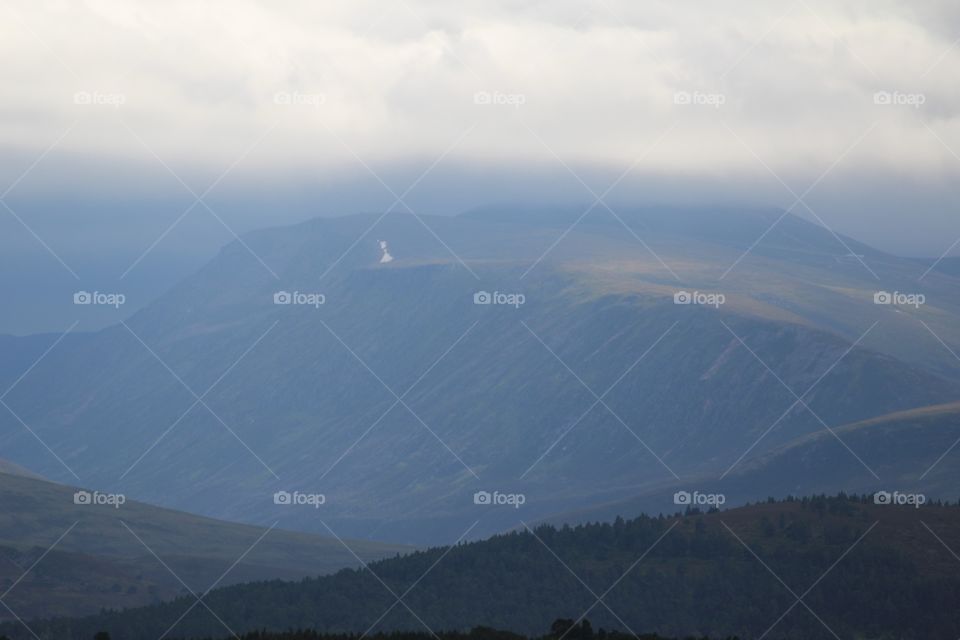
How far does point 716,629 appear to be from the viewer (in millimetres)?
199000

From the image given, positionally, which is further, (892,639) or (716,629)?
(716,629)

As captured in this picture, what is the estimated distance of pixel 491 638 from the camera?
106688mm

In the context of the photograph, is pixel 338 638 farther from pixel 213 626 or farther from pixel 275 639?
pixel 213 626

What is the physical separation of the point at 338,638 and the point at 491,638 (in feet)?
41.2

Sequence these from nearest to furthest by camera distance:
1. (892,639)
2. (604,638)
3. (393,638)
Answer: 1. (604,638)
2. (393,638)
3. (892,639)

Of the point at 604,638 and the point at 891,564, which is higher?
the point at 891,564

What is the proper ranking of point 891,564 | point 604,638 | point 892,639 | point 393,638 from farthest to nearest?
point 891,564 < point 892,639 < point 393,638 < point 604,638

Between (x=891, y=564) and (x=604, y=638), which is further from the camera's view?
(x=891, y=564)

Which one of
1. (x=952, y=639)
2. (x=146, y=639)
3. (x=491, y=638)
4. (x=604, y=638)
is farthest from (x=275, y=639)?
(x=952, y=639)

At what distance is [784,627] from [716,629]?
29.4ft

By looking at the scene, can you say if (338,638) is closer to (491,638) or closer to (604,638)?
(491,638)

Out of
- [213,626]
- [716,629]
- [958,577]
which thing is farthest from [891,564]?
[213,626]

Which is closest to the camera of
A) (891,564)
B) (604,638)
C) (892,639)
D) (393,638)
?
(604,638)

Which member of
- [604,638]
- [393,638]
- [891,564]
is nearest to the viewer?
[604,638]
